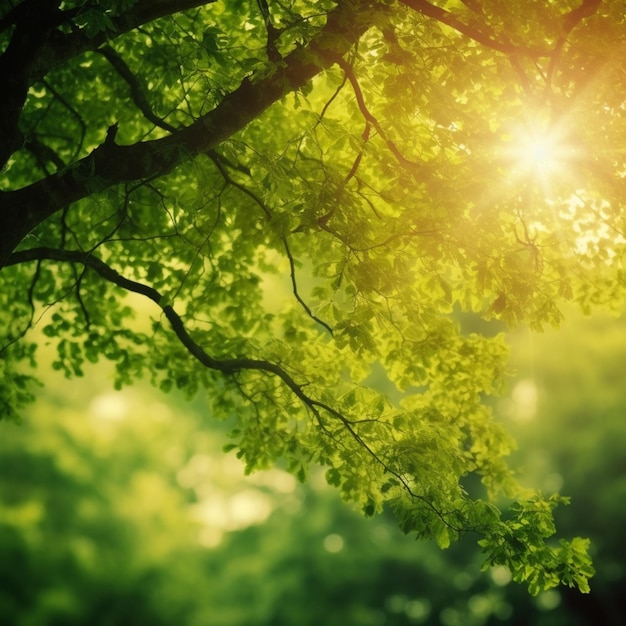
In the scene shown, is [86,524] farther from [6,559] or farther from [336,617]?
[336,617]

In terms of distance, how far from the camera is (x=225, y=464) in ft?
76.4

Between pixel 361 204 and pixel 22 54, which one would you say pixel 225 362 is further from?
pixel 22 54

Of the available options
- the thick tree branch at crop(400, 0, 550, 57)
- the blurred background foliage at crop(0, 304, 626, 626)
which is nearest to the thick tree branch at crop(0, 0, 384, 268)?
the thick tree branch at crop(400, 0, 550, 57)

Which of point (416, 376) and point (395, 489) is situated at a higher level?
point (416, 376)

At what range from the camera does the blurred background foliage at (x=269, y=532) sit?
1530cm

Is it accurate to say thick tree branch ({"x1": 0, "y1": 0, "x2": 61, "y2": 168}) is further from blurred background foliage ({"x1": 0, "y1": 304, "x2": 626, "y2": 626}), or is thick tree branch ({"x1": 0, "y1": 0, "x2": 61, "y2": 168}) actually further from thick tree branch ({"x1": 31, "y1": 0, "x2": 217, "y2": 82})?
blurred background foliage ({"x1": 0, "y1": 304, "x2": 626, "y2": 626})

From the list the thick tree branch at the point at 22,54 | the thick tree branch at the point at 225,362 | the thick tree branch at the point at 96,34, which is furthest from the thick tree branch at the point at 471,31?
the thick tree branch at the point at 225,362

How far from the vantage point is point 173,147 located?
486 centimetres

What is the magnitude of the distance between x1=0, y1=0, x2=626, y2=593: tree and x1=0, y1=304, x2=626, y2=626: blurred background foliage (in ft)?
30.7

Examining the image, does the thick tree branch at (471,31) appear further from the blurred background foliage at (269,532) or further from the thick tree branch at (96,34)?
the blurred background foliage at (269,532)

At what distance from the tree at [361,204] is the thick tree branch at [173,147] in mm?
16

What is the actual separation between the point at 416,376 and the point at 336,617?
13939 millimetres

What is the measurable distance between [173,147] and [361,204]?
1.60 metres

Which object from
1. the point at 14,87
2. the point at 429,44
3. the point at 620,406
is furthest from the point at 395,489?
the point at 620,406
